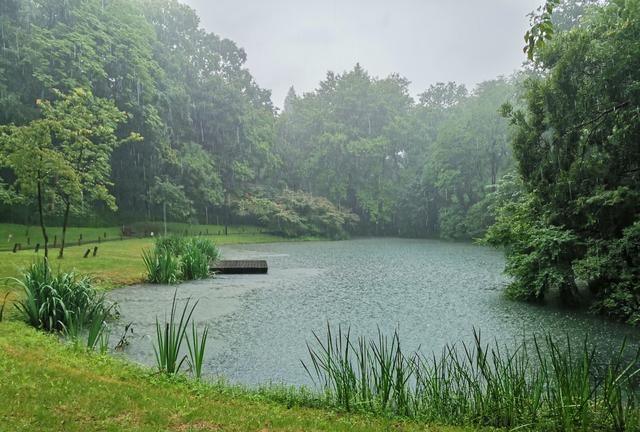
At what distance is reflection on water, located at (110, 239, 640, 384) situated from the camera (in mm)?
6867

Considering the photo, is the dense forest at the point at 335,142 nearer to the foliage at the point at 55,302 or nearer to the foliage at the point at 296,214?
the foliage at the point at 296,214

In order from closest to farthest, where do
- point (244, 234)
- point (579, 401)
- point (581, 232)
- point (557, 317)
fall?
1. point (579, 401)
2. point (557, 317)
3. point (581, 232)
4. point (244, 234)

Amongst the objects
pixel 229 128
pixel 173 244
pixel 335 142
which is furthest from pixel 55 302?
pixel 335 142

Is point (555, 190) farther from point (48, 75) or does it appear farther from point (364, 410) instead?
point (48, 75)

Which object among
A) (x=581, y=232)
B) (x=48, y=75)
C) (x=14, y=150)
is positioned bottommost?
(x=581, y=232)

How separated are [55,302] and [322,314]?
4703mm

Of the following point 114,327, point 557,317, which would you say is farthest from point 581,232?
point 114,327

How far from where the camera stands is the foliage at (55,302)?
7.23 meters

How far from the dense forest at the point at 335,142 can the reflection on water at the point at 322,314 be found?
1.31 meters

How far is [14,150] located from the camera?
→ 44.1 feet

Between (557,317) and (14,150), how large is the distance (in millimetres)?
14223

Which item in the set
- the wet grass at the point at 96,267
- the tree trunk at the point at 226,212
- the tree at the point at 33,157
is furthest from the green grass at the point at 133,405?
the tree trunk at the point at 226,212

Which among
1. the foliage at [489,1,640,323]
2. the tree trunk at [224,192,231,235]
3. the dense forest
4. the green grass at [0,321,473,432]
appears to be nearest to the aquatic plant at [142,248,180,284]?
the dense forest

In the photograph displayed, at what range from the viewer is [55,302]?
24.0ft
